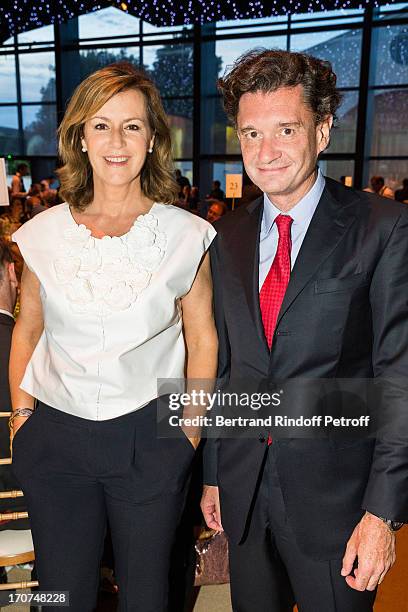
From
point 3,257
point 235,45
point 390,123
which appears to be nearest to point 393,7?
point 390,123

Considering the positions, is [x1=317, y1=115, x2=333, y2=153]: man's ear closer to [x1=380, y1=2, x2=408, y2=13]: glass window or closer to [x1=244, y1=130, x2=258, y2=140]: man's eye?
[x1=244, y1=130, x2=258, y2=140]: man's eye

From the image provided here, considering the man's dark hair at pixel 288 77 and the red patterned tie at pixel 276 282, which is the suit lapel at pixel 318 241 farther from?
the man's dark hair at pixel 288 77

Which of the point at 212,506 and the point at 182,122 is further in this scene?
the point at 182,122

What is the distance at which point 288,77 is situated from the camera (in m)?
1.47

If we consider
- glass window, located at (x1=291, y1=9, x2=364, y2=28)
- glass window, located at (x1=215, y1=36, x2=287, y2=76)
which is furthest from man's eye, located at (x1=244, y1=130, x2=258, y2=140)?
glass window, located at (x1=215, y1=36, x2=287, y2=76)

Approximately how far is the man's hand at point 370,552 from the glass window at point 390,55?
12.1 metres

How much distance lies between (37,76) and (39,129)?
129 cm

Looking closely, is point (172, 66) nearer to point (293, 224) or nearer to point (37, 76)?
point (37, 76)

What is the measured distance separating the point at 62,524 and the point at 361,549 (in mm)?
789

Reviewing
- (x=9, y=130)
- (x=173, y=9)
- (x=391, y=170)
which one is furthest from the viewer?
(x=9, y=130)

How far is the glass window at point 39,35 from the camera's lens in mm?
13961

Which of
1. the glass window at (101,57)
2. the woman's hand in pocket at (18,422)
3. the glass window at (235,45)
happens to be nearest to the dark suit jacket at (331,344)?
the woman's hand in pocket at (18,422)

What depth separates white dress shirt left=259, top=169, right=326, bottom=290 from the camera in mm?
1503

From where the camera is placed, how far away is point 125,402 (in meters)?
1.53
